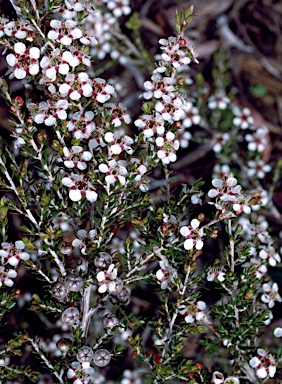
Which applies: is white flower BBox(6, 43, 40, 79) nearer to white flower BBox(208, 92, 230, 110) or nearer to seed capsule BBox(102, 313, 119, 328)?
seed capsule BBox(102, 313, 119, 328)

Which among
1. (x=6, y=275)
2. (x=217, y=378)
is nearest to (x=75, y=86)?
(x=6, y=275)

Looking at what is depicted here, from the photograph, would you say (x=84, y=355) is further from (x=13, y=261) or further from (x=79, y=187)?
(x=79, y=187)

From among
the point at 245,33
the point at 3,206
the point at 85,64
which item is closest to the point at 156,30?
the point at 245,33

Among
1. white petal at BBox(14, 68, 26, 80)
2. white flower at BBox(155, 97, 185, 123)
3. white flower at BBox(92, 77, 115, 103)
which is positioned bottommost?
white flower at BBox(155, 97, 185, 123)

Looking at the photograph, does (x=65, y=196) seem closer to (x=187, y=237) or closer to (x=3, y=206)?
(x=3, y=206)

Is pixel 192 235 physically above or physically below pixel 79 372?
above

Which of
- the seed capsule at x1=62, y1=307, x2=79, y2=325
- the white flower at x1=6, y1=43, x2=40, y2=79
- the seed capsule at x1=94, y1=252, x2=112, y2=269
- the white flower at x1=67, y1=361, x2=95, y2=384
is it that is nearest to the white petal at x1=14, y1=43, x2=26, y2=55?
the white flower at x1=6, y1=43, x2=40, y2=79

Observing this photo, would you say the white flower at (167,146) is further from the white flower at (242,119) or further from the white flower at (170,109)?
the white flower at (242,119)
